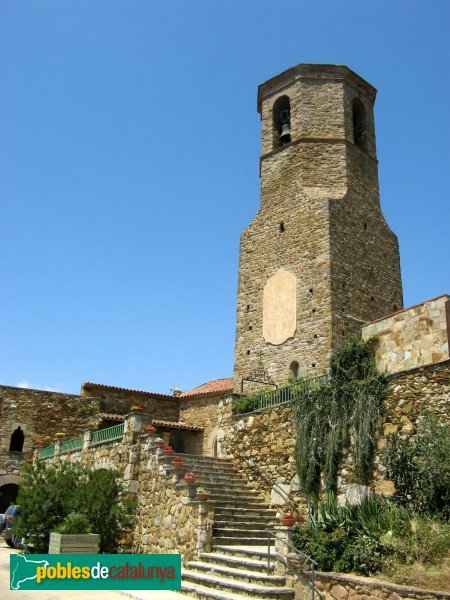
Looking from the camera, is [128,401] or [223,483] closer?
[223,483]

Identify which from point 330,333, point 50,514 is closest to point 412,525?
point 50,514

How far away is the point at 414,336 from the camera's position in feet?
40.0

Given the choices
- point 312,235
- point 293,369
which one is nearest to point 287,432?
point 293,369

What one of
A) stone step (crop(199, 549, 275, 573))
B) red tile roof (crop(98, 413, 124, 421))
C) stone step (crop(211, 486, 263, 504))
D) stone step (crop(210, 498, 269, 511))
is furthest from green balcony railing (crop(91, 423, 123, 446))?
red tile roof (crop(98, 413, 124, 421))

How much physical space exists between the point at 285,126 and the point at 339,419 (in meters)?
14.1

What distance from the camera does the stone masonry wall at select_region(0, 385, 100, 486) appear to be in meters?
22.0

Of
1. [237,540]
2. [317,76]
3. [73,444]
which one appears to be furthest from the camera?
[317,76]

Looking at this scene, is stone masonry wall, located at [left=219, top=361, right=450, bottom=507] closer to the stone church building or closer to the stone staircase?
the stone church building

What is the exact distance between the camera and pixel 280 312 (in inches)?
760

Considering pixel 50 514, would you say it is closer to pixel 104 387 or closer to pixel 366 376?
pixel 366 376

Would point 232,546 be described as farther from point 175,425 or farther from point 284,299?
point 175,425

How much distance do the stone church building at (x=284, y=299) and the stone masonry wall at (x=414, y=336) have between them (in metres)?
0.10

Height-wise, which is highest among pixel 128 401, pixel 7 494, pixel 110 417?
pixel 128 401

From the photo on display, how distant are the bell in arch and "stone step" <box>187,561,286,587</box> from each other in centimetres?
1646
